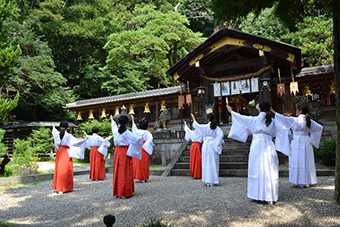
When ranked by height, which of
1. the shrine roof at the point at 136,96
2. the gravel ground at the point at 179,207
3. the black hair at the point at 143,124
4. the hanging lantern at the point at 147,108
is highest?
the shrine roof at the point at 136,96

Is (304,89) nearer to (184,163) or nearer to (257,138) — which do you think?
(184,163)

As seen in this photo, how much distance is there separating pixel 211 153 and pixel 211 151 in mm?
56

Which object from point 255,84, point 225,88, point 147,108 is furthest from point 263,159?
point 147,108

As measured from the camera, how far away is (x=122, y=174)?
5965mm

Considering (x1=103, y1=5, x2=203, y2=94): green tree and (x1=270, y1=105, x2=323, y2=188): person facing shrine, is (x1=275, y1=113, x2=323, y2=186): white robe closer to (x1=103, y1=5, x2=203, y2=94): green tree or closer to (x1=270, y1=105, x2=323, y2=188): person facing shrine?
(x1=270, y1=105, x2=323, y2=188): person facing shrine

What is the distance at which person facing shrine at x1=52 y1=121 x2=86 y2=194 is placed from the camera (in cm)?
684

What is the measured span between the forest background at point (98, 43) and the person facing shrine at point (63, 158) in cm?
1210

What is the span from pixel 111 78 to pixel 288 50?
16.1 meters

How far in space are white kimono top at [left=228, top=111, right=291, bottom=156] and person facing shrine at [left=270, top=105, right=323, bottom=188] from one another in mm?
630

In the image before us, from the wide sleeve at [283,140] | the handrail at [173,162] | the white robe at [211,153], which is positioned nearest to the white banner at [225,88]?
the handrail at [173,162]

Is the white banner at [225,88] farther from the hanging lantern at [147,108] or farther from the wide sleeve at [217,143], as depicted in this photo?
the wide sleeve at [217,143]

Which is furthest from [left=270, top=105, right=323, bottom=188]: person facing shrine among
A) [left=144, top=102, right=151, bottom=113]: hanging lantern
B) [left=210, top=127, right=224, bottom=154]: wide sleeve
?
[left=144, top=102, right=151, bottom=113]: hanging lantern

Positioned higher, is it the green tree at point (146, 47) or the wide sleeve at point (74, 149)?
the green tree at point (146, 47)

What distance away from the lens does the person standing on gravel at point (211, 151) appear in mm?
6992
